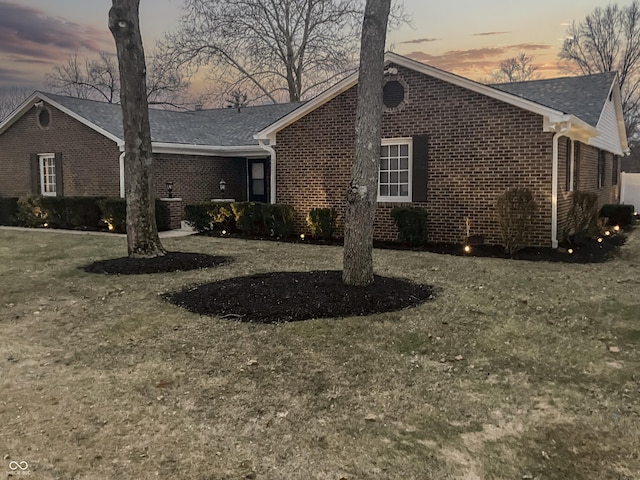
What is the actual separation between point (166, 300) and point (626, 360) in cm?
497

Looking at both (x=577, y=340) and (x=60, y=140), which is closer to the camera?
(x=577, y=340)

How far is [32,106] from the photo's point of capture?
18.2 meters

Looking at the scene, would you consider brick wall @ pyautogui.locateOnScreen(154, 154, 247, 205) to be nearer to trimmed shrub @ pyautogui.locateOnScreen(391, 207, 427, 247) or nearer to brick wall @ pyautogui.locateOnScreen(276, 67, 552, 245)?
brick wall @ pyautogui.locateOnScreen(276, 67, 552, 245)

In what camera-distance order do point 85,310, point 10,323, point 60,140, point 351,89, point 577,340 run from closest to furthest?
point 577,340 < point 10,323 < point 85,310 < point 351,89 < point 60,140

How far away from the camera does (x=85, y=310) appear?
6180mm

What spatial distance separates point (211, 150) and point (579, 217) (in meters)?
11.3

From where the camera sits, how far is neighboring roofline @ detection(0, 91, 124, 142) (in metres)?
16.3

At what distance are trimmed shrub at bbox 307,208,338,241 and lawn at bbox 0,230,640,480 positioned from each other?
5676mm

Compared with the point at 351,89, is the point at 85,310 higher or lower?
lower

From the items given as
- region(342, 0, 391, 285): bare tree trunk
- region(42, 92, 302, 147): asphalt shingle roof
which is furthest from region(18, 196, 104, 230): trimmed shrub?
region(342, 0, 391, 285): bare tree trunk

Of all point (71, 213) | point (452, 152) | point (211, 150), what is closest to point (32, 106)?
point (71, 213)

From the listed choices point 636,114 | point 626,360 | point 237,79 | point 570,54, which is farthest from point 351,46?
point 626,360

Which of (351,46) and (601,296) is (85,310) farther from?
(351,46)

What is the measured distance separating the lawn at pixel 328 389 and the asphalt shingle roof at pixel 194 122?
11310mm
